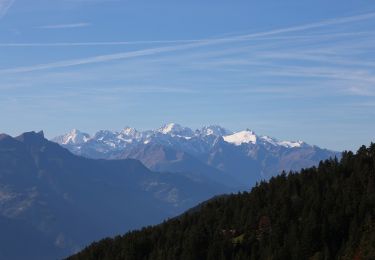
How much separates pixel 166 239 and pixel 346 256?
74.5m

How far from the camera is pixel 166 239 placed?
193 m

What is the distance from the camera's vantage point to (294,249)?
457 ft

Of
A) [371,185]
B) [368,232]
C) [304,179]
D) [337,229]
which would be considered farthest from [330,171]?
[368,232]

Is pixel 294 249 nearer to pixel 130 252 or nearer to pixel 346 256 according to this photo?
pixel 346 256

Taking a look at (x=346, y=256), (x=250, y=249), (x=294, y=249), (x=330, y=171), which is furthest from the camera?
(x=330, y=171)

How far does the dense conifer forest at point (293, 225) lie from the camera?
460 ft

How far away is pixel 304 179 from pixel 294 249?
52.8m

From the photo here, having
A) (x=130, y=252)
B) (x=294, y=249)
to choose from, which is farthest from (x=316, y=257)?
(x=130, y=252)

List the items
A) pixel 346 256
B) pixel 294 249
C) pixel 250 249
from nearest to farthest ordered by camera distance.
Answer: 1. pixel 346 256
2. pixel 294 249
3. pixel 250 249

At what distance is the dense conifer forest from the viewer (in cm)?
14012

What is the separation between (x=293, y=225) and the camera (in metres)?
151

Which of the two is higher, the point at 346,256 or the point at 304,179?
the point at 304,179

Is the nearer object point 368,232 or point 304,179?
point 368,232

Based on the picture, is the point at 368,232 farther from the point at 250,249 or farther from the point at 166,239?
the point at 166,239
